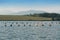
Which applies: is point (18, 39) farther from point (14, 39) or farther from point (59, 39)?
point (59, 39)

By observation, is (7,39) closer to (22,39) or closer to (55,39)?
(22,39)

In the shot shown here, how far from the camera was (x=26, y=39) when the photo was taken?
4669 cm

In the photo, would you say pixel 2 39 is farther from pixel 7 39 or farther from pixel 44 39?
pixel 44 39

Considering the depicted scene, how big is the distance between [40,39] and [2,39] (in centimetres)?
685

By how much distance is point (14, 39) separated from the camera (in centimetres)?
4656

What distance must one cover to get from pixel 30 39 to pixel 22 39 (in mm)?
1433

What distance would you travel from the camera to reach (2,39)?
153ft

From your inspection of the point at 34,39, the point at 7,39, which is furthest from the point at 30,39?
the point at 7,39

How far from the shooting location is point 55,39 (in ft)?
153

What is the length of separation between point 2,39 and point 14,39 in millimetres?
2159

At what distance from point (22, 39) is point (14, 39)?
1.45 m

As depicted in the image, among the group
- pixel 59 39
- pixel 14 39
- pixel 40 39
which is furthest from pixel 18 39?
pixel 59 39

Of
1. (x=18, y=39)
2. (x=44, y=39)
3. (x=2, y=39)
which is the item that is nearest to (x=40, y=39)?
(x=44, y=39)

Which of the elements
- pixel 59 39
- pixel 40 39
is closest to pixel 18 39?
pixel 40 39
